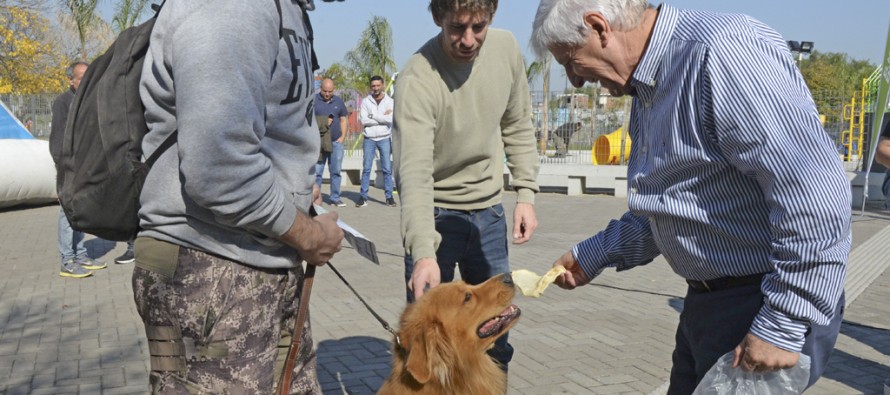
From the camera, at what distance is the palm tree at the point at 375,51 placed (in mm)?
40844

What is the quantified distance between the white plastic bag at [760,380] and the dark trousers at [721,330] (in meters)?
0.06

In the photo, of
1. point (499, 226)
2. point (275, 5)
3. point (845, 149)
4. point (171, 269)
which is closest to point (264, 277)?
point (171, 269)

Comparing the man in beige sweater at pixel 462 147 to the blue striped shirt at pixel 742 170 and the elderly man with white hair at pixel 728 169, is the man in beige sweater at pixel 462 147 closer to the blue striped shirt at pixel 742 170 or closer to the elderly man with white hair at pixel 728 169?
the elderly man with white hair at pixel 728 169

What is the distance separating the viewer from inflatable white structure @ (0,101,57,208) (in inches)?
574

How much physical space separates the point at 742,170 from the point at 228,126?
1478mm

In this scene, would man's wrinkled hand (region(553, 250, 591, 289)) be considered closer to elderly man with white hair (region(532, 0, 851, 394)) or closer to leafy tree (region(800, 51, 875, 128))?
elderly man with white hair (region(532, 0, 851, 394))

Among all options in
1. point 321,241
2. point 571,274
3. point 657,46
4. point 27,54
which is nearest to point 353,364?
point 571,274

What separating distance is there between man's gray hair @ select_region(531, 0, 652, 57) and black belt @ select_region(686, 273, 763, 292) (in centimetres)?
88

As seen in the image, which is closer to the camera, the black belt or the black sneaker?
the black belt

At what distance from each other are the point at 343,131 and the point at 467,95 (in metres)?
13.4

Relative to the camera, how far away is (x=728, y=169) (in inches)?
92.0

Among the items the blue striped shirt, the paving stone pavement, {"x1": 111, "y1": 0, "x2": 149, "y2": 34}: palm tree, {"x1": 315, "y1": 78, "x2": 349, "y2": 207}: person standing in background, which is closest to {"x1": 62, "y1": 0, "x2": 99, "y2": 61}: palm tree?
{"x1": 111, "y1": 0, "x2": 149, "y2": 34}: palm tree

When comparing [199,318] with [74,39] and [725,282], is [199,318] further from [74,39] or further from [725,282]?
[74,39]

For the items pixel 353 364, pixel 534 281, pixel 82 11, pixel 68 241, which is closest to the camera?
pixel 534 281
